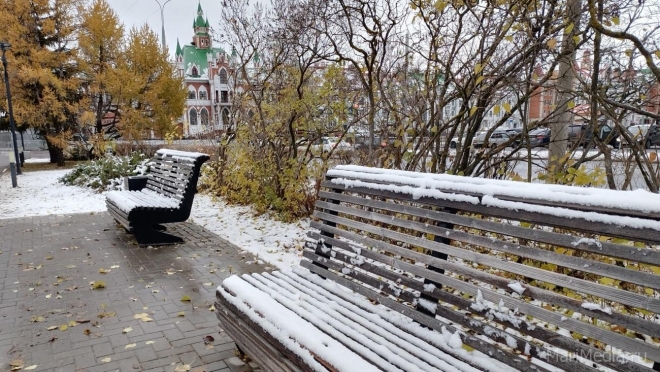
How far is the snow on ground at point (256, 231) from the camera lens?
214 inches

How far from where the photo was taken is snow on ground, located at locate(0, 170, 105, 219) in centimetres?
854

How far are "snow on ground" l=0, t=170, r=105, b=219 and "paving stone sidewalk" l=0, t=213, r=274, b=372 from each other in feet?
7.24

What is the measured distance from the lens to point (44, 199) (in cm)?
1005

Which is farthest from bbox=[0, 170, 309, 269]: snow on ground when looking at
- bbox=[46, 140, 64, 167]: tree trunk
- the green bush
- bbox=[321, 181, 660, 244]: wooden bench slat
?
bbox=[46, 140, 64, 167]: tree trunk

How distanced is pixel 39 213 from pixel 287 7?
20.6 ft

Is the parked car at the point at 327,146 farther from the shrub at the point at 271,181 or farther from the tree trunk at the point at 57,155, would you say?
the tree trunk at the point at 57,155

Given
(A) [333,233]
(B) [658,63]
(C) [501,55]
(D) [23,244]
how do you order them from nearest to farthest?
(A) [333,233] → (B) [658,63] → (C) [501,55] → (D) [23,244]

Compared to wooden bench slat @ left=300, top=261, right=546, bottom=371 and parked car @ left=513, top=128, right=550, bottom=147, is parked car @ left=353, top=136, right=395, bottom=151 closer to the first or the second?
parked car @ left=513, top=128, right=550, bottom=147

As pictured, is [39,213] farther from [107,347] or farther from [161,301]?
[107,347]

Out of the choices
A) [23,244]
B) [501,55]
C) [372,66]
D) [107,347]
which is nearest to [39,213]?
[23,244]

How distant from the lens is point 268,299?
8.39 feet

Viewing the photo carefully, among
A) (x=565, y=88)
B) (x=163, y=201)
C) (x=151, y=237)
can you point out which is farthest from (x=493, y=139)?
(x=151, y=237)

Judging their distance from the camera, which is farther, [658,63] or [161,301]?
[161,301]

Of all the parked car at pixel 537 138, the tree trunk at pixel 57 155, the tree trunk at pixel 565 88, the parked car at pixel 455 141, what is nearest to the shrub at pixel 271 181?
the parked car at pixel 455 141
